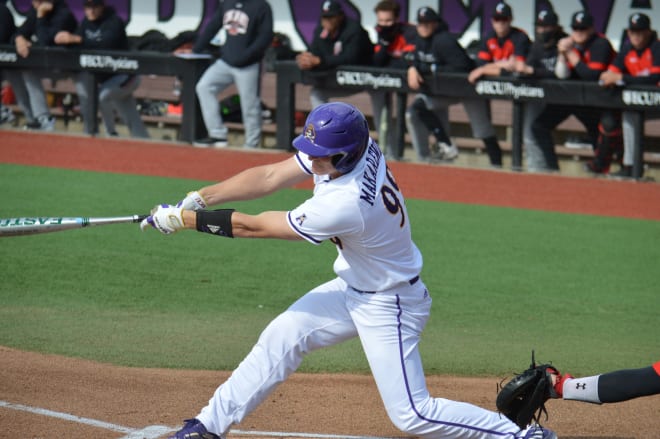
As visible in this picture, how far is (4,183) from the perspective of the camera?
11305 mm

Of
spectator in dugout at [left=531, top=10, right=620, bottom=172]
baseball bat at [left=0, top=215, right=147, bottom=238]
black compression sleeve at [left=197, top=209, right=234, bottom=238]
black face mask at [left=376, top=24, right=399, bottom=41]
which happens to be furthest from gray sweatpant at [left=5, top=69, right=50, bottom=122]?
black compression sleeve at [left=197, top=209, right=234, bottom=238]

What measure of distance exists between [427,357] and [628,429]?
1.53 meters

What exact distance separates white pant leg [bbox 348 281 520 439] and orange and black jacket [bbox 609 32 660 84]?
7627mm

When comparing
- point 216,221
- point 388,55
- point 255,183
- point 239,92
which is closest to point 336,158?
point 216,221

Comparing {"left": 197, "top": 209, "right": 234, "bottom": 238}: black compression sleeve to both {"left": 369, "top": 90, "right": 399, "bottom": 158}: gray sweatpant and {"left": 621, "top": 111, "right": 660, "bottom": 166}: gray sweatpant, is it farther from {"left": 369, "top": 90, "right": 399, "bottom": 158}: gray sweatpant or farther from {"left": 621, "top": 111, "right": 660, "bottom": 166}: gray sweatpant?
{"left": 369, "top": 90, "right": 399, "bottom": 158}: gray sweatpant

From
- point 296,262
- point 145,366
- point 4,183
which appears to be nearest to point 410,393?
point 145,366

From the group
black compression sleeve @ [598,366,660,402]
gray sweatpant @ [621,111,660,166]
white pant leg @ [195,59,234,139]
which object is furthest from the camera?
white pant leg @ [195,59,234,139]

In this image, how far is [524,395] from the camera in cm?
488

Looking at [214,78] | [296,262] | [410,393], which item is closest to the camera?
[410,393]

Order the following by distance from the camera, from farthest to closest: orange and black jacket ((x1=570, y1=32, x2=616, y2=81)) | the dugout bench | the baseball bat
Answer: the dugout bench
orange and black jacket ((x1=570, y1=32, x2=616, y2=81))
the baseball bat

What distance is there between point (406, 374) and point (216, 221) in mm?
1041

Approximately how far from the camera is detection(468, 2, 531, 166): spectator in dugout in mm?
12211

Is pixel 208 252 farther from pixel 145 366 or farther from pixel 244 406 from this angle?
pixel 244 406

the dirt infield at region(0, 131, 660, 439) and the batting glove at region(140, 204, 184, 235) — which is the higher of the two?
the batting glove at region(140, 204, 184, 235)
